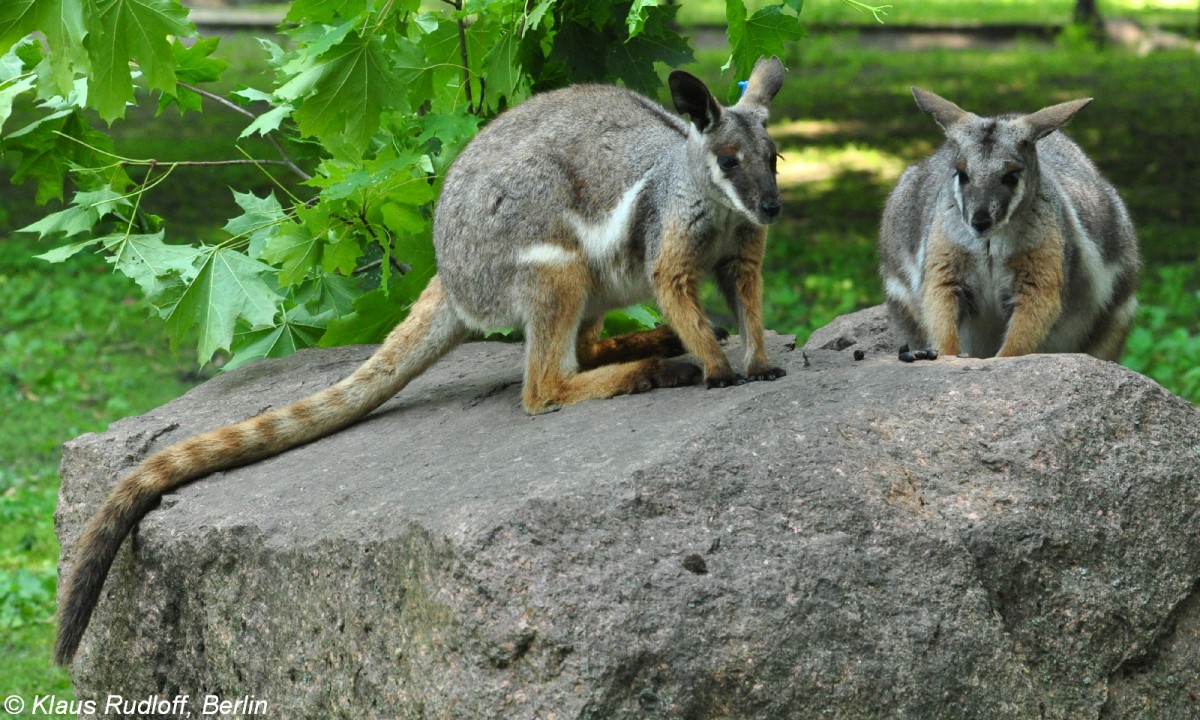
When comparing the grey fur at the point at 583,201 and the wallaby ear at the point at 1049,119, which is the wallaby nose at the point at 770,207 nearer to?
the grey fur at the point at 583,201

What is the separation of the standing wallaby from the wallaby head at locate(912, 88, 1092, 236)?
0.68 meters

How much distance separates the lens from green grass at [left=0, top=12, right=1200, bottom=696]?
768cm

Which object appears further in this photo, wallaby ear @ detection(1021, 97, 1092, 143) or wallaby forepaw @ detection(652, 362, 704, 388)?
wallaby forepaw @ detection(652, 362, 704, 388)

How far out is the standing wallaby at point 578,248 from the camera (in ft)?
14.5

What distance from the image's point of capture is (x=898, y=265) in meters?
5.30

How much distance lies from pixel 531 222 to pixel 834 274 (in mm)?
6353

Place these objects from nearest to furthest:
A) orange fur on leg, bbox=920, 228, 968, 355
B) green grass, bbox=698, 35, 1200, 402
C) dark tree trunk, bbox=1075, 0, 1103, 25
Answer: orange fur on leg, bbox=920, 228, 968, 355 → green grass, bbox=698, 35, 1200, 402 → dark tree trunk, bbox=1075, 0, 1103, 25

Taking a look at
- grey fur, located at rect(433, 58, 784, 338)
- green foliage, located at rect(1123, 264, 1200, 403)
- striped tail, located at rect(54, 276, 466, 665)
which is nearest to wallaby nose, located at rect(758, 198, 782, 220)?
grey fur, located at rect(433, 58, 784, 338)

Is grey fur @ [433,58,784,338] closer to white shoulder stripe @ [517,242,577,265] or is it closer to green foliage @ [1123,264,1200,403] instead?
white shoulder stripe @ [517,242,577,265]

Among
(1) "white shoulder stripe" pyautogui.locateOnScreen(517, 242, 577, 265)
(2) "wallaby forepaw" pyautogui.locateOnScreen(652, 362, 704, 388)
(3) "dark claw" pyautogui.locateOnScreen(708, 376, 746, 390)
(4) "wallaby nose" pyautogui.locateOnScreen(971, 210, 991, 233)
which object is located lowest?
(2) "wallaby forepaw" pyautogui.locateOnScreen(652, 362, 704, 388)

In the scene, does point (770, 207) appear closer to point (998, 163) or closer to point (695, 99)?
point (695, 99)

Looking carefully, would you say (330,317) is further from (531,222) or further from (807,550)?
(807,550)

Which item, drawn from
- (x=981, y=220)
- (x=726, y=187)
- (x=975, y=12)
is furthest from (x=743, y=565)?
(x=975, y=12)

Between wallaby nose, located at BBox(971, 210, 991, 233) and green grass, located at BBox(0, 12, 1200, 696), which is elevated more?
wallaby nose, located at BBox(971, 210, 991, 233)
